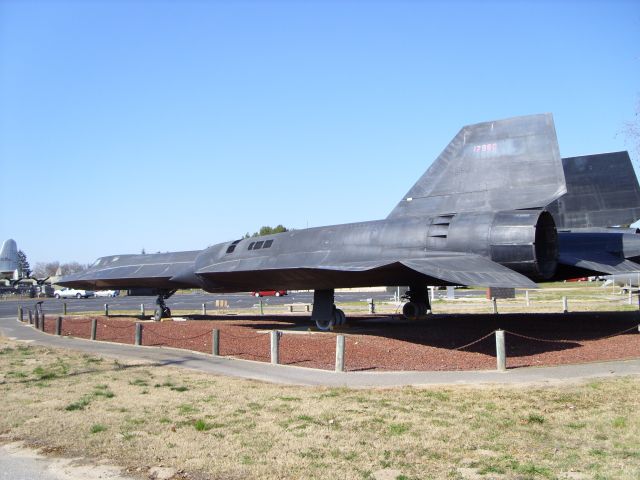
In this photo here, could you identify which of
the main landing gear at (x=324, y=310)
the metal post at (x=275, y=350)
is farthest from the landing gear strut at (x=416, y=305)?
the metal post at (x=275, y=350)

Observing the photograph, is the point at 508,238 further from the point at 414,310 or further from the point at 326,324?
the point at 414,310

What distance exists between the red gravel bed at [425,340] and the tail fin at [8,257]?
78.1 m

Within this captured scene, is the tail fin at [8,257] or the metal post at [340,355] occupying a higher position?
the tail fin at [8,257]

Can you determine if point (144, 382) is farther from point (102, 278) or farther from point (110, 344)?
point (102, 278)

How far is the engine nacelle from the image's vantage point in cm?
1349

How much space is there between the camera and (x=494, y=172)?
15.6 m

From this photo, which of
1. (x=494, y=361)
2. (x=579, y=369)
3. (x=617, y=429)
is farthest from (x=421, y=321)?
(x=617, y=429)

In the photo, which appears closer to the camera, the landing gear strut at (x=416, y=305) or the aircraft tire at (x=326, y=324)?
the aircraft tire at (x=326, y=324)

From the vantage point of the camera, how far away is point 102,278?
25.2m

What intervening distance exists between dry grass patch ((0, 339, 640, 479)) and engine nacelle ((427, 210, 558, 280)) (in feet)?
15.3

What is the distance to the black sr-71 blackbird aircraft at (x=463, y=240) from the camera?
1369cm

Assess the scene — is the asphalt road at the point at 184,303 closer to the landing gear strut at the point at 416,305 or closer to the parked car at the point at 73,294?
the parked car at the point at 73,294

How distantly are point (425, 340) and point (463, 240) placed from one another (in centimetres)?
294

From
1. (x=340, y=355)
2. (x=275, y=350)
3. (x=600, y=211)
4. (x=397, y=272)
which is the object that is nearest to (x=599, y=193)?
(x=600, y=211)
